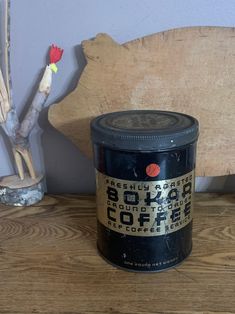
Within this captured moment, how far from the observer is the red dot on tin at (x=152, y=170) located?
1.82 ft

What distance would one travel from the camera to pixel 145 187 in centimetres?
57

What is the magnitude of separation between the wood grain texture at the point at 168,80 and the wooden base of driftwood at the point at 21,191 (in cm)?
14

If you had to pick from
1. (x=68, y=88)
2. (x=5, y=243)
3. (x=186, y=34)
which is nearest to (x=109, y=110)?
(x=68, y=88)

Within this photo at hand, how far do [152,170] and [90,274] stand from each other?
203mm

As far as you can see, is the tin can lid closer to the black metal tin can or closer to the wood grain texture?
the black metal tin can

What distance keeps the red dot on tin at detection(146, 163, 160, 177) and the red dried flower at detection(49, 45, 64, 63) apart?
340mm

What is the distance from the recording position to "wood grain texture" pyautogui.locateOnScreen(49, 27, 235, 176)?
74cm

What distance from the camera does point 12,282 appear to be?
1.95 ft

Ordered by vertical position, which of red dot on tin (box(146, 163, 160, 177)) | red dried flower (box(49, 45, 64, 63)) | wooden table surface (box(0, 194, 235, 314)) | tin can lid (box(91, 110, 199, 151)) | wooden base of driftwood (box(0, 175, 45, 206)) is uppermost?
red dried flower (box(49, 45, 64, 63))

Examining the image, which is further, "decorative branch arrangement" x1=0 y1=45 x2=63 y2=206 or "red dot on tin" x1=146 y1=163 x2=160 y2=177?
"decorative branch arrangement" x1=0 y1=45 x2=63 y2=206

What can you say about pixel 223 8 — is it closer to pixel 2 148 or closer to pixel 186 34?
pixel 186 34

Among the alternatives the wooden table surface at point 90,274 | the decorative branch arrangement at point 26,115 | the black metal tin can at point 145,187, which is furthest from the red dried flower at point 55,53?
the wooden table surface at point 90,274

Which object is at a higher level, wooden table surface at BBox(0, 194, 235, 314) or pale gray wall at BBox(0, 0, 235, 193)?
pale gray wall at BBox(0, 0, 235, 193)

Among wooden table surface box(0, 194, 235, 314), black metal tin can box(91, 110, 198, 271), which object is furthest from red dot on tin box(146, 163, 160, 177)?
wooden table surface box(0, 194, 235, 314)
